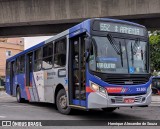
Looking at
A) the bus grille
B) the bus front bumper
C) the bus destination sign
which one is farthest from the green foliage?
the bus front bumper

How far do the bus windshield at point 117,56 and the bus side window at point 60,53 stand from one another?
2.01 m

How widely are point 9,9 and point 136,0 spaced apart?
8004 mm

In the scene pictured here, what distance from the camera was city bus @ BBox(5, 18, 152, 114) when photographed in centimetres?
1077

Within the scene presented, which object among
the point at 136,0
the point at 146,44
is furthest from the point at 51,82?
the point at 136,0

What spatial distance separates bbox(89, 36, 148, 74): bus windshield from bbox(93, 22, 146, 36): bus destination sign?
31cm

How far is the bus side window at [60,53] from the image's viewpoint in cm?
1274

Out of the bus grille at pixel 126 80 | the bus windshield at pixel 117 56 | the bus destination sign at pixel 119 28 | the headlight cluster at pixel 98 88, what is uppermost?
the bus destination sign at pixel 119 28

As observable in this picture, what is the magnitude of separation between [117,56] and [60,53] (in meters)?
2.75

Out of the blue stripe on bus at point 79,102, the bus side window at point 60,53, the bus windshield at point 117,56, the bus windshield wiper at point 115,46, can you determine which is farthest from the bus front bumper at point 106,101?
the bus side window at point 60,53

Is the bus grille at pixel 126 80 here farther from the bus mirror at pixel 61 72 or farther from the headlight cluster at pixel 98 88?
the bus mirror at pixel 61 72

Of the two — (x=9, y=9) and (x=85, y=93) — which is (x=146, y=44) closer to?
(x=85, y=93)

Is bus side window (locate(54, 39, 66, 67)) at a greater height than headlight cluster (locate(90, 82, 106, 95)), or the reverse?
bus side window (locate(54, 39, 66, 67))

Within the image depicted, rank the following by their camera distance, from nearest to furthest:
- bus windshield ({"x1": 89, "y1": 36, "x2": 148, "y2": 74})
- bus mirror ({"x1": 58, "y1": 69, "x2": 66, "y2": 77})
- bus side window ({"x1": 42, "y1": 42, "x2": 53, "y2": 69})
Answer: bus windshield ({"x1": 89, "y1": 36, "x2": 148, "y2": 74}) < bus mirror ({"x1": 58, "y1": 69, "x2": 66, "y2": 77}) < bus side window ({"x1": 42, "y1": 42, "x2": 53, "y2": 69})

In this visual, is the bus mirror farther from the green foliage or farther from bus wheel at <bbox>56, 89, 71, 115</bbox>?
the green foliage
